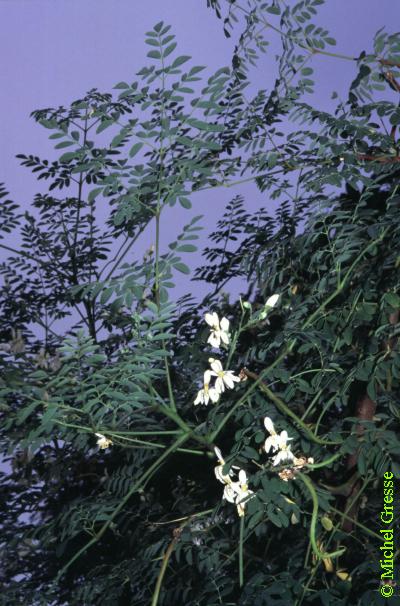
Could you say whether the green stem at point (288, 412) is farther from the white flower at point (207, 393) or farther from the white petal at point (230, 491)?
the white petal at point (230, 491)

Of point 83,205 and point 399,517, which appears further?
point 83,205

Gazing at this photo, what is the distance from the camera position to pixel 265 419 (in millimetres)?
2178

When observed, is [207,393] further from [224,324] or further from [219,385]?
[224,324]

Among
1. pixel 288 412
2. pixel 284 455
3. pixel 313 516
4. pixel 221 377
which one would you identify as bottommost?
pixel 313 516

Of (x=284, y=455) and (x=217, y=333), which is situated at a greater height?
(x=217, y=333)

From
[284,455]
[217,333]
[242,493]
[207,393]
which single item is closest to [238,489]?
[242,493]

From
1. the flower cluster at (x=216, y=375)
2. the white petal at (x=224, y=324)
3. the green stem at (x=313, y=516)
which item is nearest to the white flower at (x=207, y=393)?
the flower cluster at (x=216, y=375)

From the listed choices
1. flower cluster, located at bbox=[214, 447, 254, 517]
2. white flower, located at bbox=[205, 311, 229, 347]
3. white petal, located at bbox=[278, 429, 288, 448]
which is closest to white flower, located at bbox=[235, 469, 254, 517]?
flower cluster, located at bbox=[214, 447, 254, 517]

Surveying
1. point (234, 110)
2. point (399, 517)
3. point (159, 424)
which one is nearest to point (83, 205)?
point (234, 110)

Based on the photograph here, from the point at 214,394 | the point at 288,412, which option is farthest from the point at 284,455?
the point at 214,394

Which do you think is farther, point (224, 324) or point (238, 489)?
point (224, 324)

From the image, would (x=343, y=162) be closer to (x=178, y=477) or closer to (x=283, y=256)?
(x=283, y=256)

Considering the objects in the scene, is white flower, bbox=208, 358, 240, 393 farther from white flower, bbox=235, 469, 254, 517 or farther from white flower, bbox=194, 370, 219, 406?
white flower, bbox=235, 469, 254, 517

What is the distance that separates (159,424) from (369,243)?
80cm
